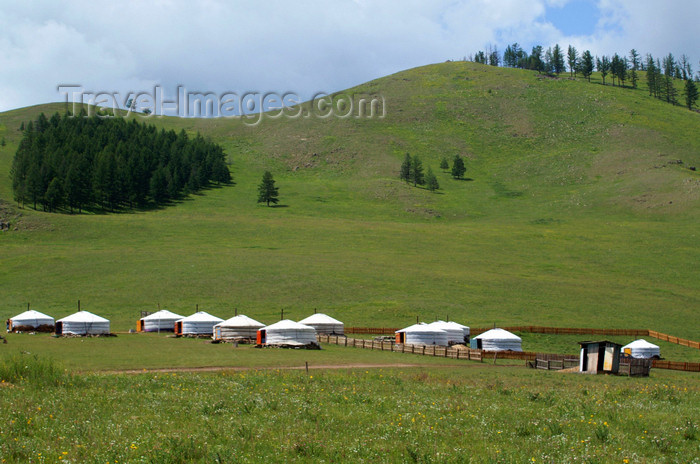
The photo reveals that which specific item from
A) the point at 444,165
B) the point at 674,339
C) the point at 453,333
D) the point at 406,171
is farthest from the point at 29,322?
the point at 444,165

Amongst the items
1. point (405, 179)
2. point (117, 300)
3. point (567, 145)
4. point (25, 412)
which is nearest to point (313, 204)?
point (405, 179)

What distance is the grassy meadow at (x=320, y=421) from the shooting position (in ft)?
38.7

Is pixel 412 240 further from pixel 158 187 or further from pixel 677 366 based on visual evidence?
pixel 158 187

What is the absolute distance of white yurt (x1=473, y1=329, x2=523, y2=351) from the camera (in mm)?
45625

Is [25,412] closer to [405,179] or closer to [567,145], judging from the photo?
[405,179]

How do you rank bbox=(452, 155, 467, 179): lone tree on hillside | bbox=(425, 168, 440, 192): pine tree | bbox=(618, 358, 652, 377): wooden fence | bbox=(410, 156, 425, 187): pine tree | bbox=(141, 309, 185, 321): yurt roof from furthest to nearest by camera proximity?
bbox=(452, 155, 467, 179): lone tree on hillside
bbox=(410, 156, 425, 187): pine tree
bbox=(425, 168, 440, 192): pine tree
bbox=(141, 309, 185, 321): yurt roof
bbox=(618, 358, 652, 377): wooden fence

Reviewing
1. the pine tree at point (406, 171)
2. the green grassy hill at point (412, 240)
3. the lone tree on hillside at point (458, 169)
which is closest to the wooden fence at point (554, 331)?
the green grassy hill at point (412, 240)

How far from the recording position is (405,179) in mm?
150000

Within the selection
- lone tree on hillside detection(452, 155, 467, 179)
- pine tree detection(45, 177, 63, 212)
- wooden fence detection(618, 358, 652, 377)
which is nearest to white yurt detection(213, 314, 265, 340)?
wooden fence detection(618, 358, 652, 377)

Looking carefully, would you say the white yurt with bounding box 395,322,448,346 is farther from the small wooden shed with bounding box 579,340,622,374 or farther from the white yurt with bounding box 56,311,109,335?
the white yurt with bounding box 56,311,109,335

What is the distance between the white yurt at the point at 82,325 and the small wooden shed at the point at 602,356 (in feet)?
110

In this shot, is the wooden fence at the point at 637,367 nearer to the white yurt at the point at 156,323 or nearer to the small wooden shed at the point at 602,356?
the small wooden shed at the point at 602,356

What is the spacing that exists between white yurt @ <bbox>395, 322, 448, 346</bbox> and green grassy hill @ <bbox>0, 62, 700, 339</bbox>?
8.27m

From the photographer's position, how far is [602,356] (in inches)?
1369
